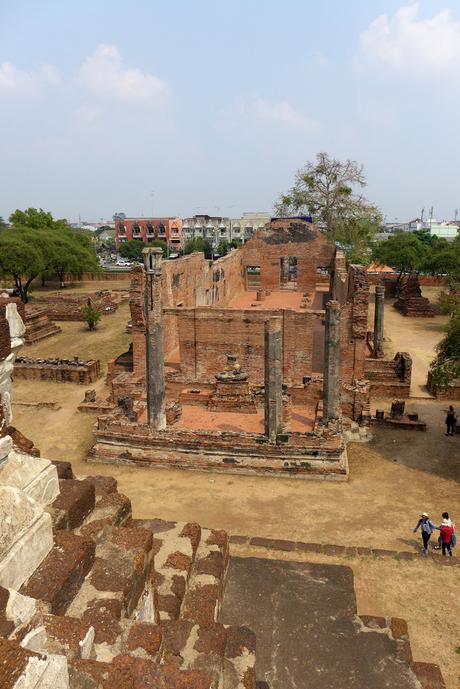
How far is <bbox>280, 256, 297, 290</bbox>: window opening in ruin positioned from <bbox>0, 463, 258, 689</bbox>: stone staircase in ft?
87.1

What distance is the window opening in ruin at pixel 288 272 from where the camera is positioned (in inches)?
1223

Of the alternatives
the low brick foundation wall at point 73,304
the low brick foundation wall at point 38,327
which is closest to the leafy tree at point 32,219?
→ the low brick foundation wall at point 73,304

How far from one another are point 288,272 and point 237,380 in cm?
1768

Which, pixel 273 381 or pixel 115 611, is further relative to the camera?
pixel 273 381

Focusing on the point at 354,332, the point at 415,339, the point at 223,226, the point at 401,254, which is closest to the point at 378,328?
→ the point at 415,339

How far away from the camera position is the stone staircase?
2842mm

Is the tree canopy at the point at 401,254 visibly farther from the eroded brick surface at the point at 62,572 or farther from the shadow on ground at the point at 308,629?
the eroded brick surface at the point at 62,572

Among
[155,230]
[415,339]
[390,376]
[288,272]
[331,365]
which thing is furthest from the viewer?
[155,230]

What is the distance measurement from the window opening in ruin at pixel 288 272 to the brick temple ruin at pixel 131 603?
25.1m

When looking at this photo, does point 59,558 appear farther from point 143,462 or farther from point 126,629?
point 143,462

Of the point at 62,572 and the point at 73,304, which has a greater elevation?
the point at 62,572

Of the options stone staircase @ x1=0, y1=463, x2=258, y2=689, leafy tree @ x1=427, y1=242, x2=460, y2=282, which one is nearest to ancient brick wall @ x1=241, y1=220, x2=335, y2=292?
leafy tree @ x1=427, y1=242, x2=460, y2=282

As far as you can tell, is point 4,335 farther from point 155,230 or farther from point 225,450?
point 155,230

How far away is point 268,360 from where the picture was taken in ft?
40.5
